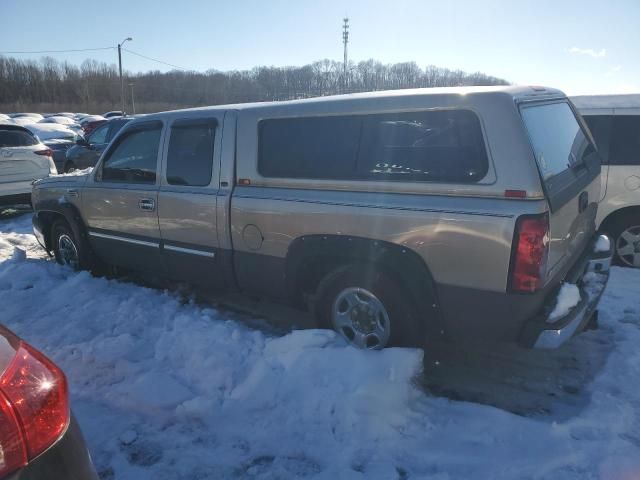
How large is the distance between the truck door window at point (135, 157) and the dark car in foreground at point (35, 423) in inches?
125

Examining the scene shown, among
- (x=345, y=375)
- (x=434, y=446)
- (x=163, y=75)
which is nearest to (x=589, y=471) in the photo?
(x=434, y=446)

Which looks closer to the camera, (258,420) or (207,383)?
(258,420)

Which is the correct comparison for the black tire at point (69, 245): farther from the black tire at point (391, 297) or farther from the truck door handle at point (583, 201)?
the truck door handle at point (583, 201)

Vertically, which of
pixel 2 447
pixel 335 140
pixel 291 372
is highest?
pixel 335 140

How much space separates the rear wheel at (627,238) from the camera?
558cm

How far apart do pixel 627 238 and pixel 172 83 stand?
94.4 m

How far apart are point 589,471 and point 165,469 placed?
2.16 meters

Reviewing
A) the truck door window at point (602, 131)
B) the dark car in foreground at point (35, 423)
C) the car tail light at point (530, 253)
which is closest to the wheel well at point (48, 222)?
the dark car in foreground at point (35, 423)

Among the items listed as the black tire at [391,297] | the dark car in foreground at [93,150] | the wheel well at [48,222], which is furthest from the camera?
the dark car in foreground at [93,150]

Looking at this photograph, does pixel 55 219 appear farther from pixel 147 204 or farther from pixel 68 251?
pixel 147 204

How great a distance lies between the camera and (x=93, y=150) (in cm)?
1217

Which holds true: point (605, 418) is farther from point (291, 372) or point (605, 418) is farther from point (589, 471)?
point (291, 372)

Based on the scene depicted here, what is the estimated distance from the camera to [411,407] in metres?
3.03

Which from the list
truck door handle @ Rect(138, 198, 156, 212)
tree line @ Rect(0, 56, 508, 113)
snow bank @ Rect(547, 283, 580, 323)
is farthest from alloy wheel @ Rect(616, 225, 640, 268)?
tree line @ Rect(0, 56, 508, 113)
